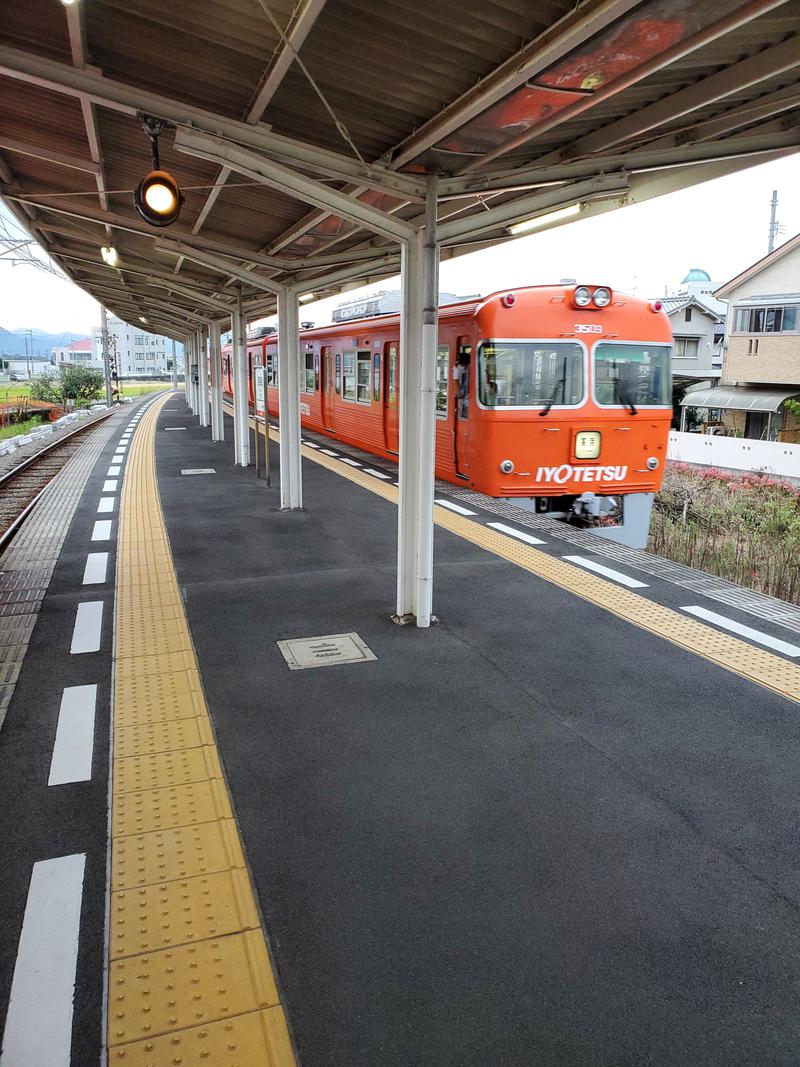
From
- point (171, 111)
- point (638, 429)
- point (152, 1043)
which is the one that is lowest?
point (152, 1043)

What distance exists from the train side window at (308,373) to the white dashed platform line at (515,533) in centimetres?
974

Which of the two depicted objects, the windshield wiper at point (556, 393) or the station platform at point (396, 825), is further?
the windshield wiper at point (556, 393)

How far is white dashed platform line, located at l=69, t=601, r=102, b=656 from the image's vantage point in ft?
16.7

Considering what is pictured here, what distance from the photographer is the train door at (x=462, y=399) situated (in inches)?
370

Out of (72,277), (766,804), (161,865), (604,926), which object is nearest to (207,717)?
(161,865)

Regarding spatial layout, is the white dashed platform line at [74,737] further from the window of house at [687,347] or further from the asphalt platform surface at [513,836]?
the window of house at [687,347]

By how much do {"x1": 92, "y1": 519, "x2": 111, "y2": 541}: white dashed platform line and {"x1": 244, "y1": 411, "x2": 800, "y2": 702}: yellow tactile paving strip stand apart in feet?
12.0

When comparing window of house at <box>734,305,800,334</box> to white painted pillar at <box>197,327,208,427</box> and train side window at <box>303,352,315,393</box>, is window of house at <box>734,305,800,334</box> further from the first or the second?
white painted pillar at <box>197,327,208,427</box>

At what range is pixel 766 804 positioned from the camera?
3449mm

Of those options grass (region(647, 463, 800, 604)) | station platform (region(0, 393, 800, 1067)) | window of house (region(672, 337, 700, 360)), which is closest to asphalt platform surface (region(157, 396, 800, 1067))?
station platform (region(0, 393, 800, 1067))

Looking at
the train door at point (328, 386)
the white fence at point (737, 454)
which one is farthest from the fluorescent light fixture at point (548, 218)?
the white fence at point (737, 454)

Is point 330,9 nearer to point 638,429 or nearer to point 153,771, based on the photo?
point 153,771

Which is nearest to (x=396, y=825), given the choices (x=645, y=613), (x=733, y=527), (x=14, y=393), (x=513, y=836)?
(x=513, y=836)

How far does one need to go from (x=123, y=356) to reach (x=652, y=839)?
11987 cm
